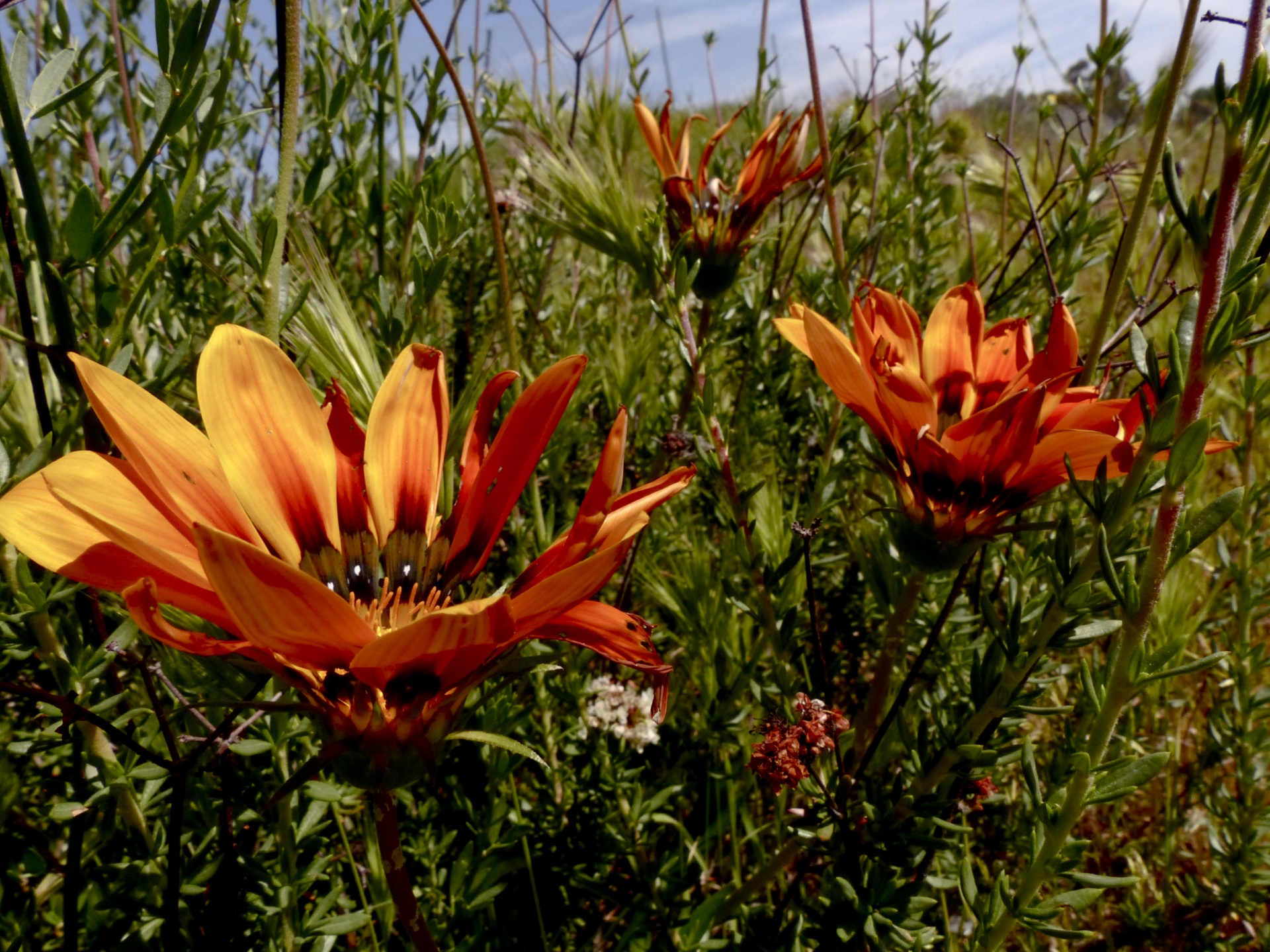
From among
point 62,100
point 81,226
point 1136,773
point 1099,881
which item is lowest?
point 1099,881

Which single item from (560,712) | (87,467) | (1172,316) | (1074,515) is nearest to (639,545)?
(560,712)

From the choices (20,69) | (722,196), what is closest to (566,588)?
(20,69)

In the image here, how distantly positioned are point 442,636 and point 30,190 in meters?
0.58

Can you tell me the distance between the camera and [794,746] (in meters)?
1.01

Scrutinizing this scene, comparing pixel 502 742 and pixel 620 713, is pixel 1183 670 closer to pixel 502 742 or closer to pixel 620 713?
pixel 502 742

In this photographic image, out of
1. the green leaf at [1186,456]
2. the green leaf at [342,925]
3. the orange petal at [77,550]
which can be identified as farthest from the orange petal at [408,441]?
the green leaf at [1186,456]

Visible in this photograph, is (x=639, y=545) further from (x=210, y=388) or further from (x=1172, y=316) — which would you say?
(x=1172, y=316)

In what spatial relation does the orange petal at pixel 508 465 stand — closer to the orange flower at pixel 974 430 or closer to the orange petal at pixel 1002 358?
the orange flower at pixel 974 430

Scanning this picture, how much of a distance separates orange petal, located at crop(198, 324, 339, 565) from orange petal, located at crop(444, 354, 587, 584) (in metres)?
0.14

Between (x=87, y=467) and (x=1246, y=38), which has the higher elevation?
(x=1246, y=38)

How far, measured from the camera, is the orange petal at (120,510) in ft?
1.87

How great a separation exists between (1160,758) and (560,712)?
1307 mm

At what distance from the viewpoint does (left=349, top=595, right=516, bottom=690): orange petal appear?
57 centimetres

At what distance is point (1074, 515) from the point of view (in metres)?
1.46
